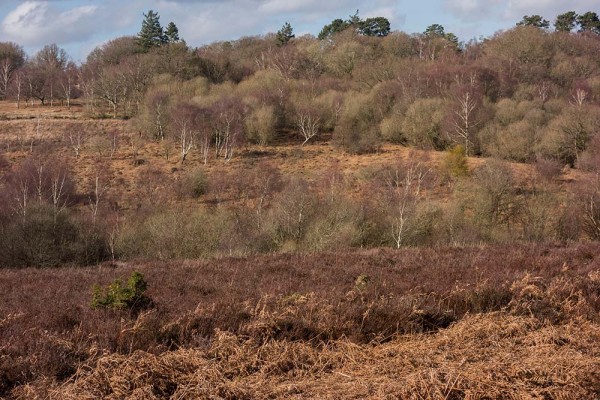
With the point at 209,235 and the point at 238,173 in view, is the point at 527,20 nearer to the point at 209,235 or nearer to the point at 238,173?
the point at 238,173

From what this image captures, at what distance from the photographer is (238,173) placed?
48406 millimetres

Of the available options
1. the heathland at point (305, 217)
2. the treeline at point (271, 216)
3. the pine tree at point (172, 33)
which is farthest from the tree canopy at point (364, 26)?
the treeline at point (271, 216)

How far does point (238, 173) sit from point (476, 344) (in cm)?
4341

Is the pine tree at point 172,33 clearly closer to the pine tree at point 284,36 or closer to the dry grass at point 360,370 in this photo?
the pine tree at point 284,36

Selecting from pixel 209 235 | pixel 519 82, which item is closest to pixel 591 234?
pixel 209 235

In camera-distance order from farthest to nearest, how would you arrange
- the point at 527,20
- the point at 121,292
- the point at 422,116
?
the point at 527,20, the point at 422,116, the point at 121,292

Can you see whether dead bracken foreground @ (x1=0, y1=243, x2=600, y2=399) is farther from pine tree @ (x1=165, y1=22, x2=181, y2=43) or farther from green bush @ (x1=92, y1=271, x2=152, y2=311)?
pine tree @ (x1=165, y1=22, x2=181, y2=43)

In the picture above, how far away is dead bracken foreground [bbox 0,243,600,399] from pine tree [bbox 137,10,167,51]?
80.5 m

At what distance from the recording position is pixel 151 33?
85.3 meters

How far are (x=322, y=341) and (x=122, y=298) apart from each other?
2431 mm

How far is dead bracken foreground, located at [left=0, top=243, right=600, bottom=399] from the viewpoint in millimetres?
4711

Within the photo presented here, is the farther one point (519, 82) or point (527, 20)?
point (527, 20)

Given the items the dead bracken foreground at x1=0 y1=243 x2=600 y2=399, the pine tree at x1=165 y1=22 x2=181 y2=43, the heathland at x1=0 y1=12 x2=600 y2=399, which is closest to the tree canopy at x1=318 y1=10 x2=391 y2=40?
the heathland at x1=0 y1=12 x2=600 y2=399

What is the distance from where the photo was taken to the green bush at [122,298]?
662 centimetres
